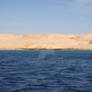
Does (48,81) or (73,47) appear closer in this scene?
(48,81)

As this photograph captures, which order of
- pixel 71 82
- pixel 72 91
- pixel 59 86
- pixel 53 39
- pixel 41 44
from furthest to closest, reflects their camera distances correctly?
1. pixel 53 39
2. pixel 41 44
3. pixel 71 82
4. pixel 59 86
5. pixel 72 91

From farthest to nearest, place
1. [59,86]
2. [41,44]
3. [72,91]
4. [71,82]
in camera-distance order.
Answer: [41,44] < [71,82] < [59,86] < [72,91]

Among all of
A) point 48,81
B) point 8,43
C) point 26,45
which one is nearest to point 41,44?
point 26,45

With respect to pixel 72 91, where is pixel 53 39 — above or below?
above

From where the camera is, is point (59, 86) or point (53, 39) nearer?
point (59, 86)

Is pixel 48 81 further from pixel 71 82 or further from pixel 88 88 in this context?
pixel 88 88

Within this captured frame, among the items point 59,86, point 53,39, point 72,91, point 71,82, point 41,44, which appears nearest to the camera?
point 72,91

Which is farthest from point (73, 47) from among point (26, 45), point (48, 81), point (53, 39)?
point (48, 81)

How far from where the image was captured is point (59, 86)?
78.7 ft

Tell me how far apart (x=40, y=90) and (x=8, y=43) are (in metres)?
159

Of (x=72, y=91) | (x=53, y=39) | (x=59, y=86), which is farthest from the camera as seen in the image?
(x=53, y=39)

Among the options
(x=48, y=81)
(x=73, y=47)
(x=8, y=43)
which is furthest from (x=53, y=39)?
(x=48, y=81)

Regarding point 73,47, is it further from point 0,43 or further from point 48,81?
point 48,81

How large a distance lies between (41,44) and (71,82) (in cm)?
13678
